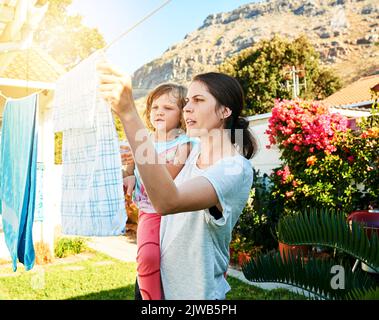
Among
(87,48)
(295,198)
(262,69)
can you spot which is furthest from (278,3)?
(295,198)

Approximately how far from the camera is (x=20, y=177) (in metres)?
3.17

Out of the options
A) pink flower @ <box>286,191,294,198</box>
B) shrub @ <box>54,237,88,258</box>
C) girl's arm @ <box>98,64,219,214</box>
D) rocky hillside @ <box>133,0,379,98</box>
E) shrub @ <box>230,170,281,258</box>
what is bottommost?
shrub @ <box>54,237,88,258</box>

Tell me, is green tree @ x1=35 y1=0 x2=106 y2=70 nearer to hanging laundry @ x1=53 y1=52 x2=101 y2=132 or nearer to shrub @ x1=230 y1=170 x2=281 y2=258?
shrub @ x1=230 y1=170 x2=281 y2=258

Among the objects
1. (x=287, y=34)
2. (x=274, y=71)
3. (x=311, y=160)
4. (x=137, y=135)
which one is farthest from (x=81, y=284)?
(x=287, y=34)

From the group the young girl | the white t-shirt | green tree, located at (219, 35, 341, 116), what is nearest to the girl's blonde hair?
the young girl

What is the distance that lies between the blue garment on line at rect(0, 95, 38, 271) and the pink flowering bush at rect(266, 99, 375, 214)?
3138 mm

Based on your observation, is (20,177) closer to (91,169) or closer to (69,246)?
(91,169)

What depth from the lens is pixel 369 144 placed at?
4652mm

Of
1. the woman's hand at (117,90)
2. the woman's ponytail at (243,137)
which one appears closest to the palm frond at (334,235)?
the woman's ponytail at (243,137)

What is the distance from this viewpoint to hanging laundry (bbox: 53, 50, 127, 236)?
4.45 ft

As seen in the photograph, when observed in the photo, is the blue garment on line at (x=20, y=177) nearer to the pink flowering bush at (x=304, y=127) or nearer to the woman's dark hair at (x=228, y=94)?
the woman's dark hair at (x=228, y=94)

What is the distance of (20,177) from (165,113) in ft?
6.00

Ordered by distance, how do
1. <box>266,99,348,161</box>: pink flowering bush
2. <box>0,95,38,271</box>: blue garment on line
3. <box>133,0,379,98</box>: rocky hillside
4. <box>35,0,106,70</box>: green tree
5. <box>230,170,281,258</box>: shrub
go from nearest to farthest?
<box>0,95,38,271</box>: blue garment on line < <box>266,99,348,161</box>: pink flowering bush < <box>230,170,281,258</box>: shrub < <box>35,0,106,70</box>: green tree < <box>133,0,379,98</box>: rocky hillside

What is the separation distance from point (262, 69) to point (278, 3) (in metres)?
52.3
